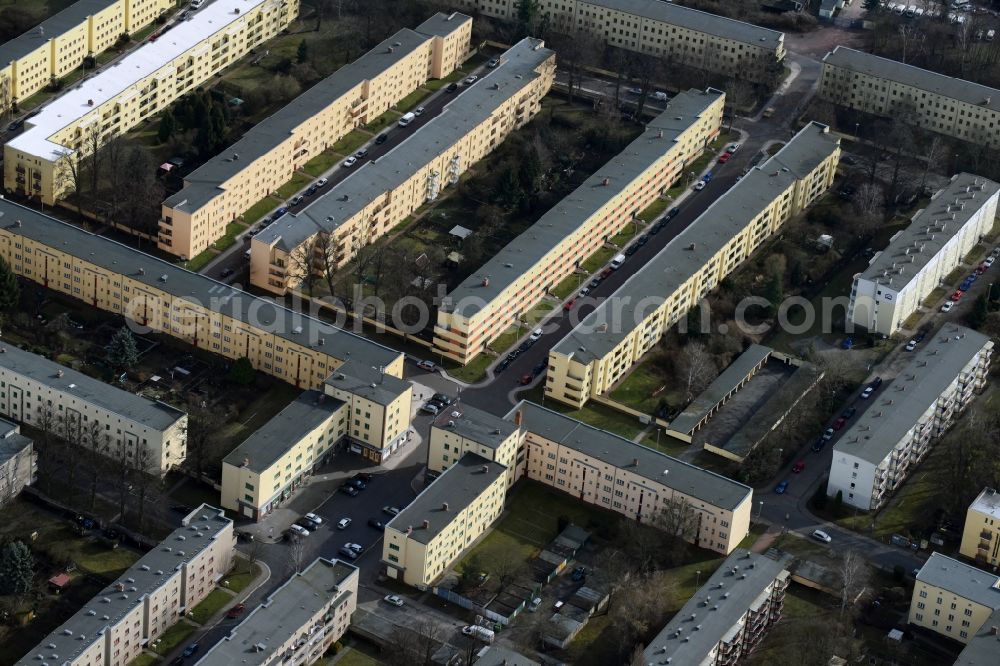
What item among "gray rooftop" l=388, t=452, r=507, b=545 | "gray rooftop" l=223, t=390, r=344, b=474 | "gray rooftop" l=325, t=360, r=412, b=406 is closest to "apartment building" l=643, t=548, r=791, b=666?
"gray rooftop" l=388, t=452, r=507, b=545

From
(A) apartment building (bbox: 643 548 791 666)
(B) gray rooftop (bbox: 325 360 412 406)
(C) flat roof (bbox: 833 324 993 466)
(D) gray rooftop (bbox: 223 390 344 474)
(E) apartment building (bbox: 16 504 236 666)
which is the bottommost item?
(E) apartment building (bbox: 16 504 236 666)

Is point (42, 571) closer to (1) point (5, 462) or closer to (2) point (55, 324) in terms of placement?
(1) point (5, 462)

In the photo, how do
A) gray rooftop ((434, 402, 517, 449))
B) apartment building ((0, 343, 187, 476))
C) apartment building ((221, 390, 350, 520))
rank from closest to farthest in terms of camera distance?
apartment building ((221, 390, 350, 520)), apartment building ((0, 343, 187, 476)), gray rooftop ((434, 402, 517, 449))

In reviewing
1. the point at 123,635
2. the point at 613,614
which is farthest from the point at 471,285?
the point at 123,635

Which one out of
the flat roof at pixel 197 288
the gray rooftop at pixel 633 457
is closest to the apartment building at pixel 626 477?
the gray rooftop at pixel 633 457

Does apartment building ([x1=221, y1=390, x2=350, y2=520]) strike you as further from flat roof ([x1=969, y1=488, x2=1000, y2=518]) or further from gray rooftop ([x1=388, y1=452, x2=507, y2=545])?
flat roof ([x1=969, y1=488, x2=1000, y2=518])

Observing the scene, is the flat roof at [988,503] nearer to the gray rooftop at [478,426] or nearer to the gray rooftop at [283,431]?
the gray rooftop at [478,426]
